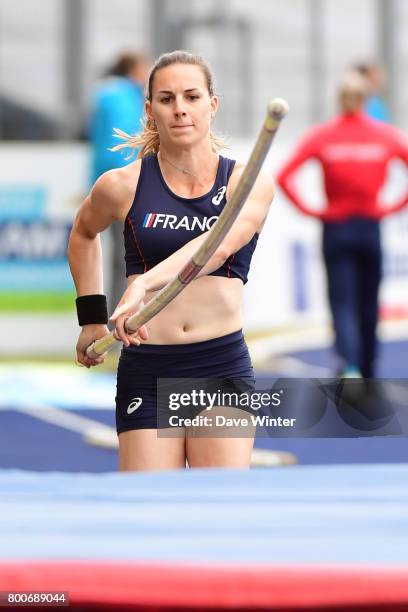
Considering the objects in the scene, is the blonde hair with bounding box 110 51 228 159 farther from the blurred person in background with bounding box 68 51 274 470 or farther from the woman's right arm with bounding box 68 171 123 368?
the woman's right arm with bounding box 68 171 123 368

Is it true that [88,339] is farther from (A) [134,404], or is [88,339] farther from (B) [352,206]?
(B) [352,206]

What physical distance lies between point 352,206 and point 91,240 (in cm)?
413

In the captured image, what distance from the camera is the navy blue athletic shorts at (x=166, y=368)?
3.34m

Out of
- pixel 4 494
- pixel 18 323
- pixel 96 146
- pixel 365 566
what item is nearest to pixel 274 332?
pixel 18 323

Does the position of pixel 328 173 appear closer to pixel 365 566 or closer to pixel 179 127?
pixel 179 127

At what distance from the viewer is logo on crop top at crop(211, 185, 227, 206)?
10.5ft

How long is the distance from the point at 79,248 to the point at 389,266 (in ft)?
25.8

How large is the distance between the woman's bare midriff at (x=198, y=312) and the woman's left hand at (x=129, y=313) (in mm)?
258

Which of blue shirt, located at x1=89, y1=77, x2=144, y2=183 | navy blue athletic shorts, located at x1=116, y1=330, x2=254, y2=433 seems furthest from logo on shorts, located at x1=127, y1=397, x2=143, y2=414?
blue shirt, located at x1=89, y1=77, x2=144, y2=183

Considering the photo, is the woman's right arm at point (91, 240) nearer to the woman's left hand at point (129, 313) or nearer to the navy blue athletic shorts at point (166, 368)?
the navy blue athletic shorts at point (166, 368)

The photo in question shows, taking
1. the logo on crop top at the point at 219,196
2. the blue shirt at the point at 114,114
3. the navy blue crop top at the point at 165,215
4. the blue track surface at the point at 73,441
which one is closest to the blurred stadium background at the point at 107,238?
the blue track surface at the point at 73,441

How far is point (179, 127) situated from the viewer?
3.12m

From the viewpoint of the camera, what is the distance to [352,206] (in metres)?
7.31

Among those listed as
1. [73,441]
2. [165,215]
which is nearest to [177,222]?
[165,215]
